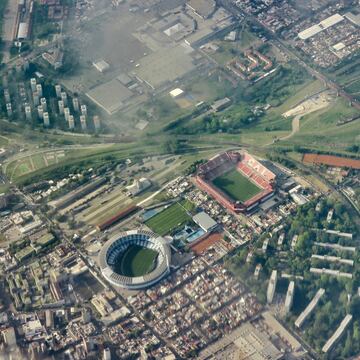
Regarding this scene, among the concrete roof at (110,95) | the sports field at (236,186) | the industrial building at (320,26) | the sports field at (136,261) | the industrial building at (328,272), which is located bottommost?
the industrial building at (328,272)

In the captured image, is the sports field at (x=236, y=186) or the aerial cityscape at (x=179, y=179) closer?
the aerial cityscape at (x=179, y=179)

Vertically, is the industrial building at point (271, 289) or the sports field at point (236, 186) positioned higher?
the sports field at point (236, 186)

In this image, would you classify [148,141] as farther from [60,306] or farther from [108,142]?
[60,306]

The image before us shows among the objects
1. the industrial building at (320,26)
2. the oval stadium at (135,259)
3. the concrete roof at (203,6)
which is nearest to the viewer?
the oval stadium at (135,259)

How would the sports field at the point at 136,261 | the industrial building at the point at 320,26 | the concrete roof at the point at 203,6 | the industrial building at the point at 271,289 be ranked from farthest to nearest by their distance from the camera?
1. the concrete roof at the point at 203,6
2. the industrial building at the point at 320,26
3. the sports field at the point at 136,261
4. the industrial building at the point at 271,289

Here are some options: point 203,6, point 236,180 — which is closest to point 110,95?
point 236,180

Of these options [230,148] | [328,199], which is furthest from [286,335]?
[230,148]

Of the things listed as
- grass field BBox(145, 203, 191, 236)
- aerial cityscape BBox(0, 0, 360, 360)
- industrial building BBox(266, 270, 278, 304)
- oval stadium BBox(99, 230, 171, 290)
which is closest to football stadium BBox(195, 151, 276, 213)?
aerial cityscape BBox(0, 0, 360, 360)

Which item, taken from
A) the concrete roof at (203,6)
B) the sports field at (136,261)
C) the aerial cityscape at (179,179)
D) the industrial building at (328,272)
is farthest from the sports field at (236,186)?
the concrete roof at (203,6)

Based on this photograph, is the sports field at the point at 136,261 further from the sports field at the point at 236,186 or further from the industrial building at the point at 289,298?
the industrial building at the point at 289,298
